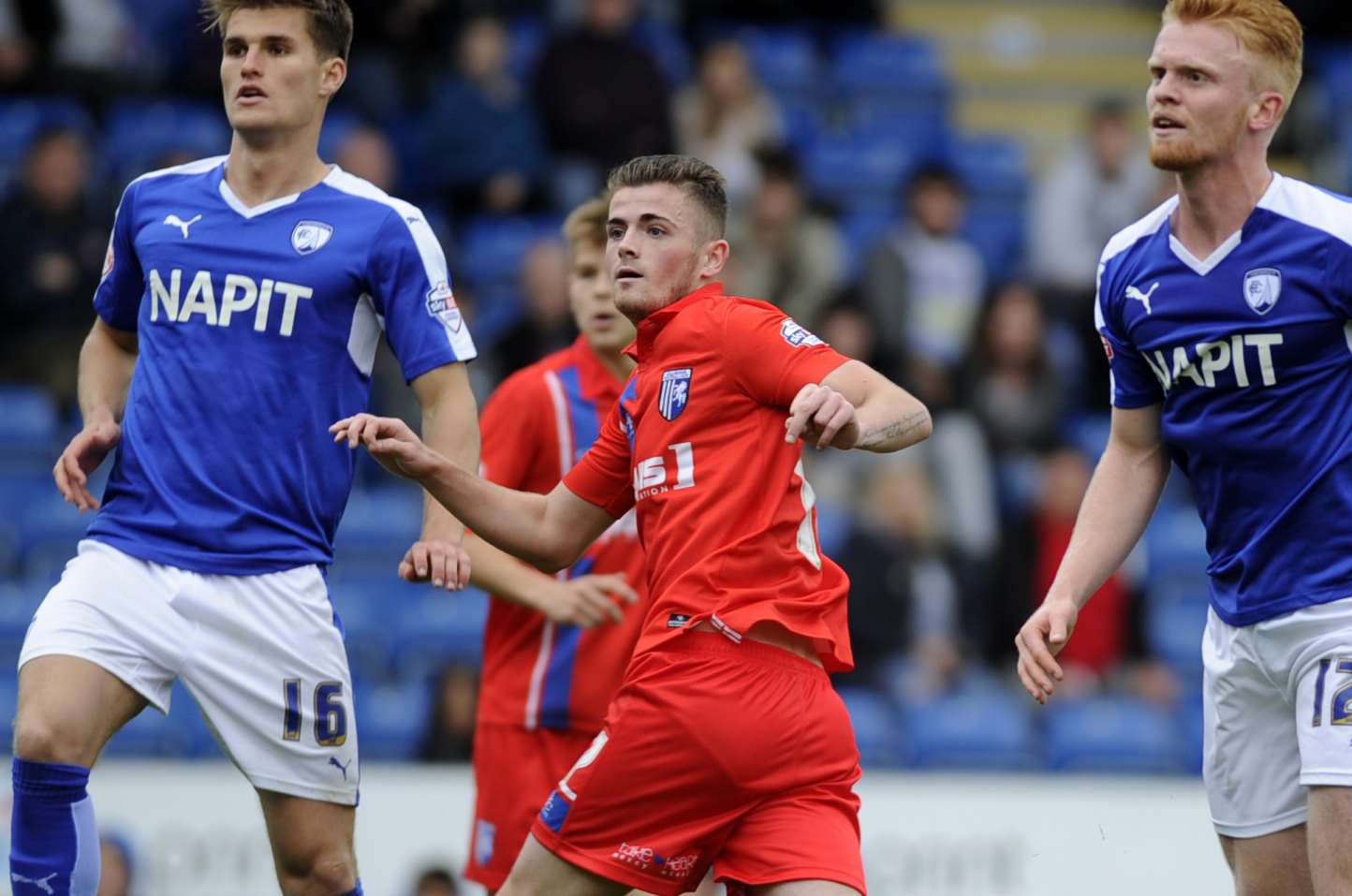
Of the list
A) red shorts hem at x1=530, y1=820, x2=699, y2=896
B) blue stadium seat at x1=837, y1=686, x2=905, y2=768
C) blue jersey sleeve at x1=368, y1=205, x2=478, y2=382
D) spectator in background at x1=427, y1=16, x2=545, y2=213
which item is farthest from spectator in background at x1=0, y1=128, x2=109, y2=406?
red shorts hem at x1=530, y1=820, x2=699, y2=896

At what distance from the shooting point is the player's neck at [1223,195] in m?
5.40

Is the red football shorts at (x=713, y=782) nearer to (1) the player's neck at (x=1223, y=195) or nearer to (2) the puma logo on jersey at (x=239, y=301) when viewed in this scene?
(2) the puma logo on jersey at (x=239, y=301)

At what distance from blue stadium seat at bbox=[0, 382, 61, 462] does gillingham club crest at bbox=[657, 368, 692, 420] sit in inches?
274

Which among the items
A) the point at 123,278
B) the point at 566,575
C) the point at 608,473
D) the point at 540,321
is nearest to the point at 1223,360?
the point at 608,473

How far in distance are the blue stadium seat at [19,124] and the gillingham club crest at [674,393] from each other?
8.51 metres

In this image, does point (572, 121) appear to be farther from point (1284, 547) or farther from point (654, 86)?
point (1284, 547)

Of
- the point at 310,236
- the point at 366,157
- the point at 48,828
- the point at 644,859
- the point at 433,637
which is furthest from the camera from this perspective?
the point at 366,157

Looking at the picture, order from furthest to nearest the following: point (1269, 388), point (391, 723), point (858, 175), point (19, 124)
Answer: point (858, 175) → point (19, 124) → point (391, 723) → point (1269, 388)

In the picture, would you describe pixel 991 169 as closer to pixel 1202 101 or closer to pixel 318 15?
pixel 1202 101

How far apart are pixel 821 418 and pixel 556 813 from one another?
4.36 ft

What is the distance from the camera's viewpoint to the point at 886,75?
50.0ft

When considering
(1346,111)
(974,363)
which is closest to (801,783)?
(974,363)

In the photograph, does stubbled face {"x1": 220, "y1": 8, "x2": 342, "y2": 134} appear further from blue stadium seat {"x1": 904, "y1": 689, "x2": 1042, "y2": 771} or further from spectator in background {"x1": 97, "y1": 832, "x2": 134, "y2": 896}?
blue stadium seat {"x1": 904, "y1": 689, "x2": 1042, "y2": 771}

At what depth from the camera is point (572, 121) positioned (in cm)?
→ 1320
